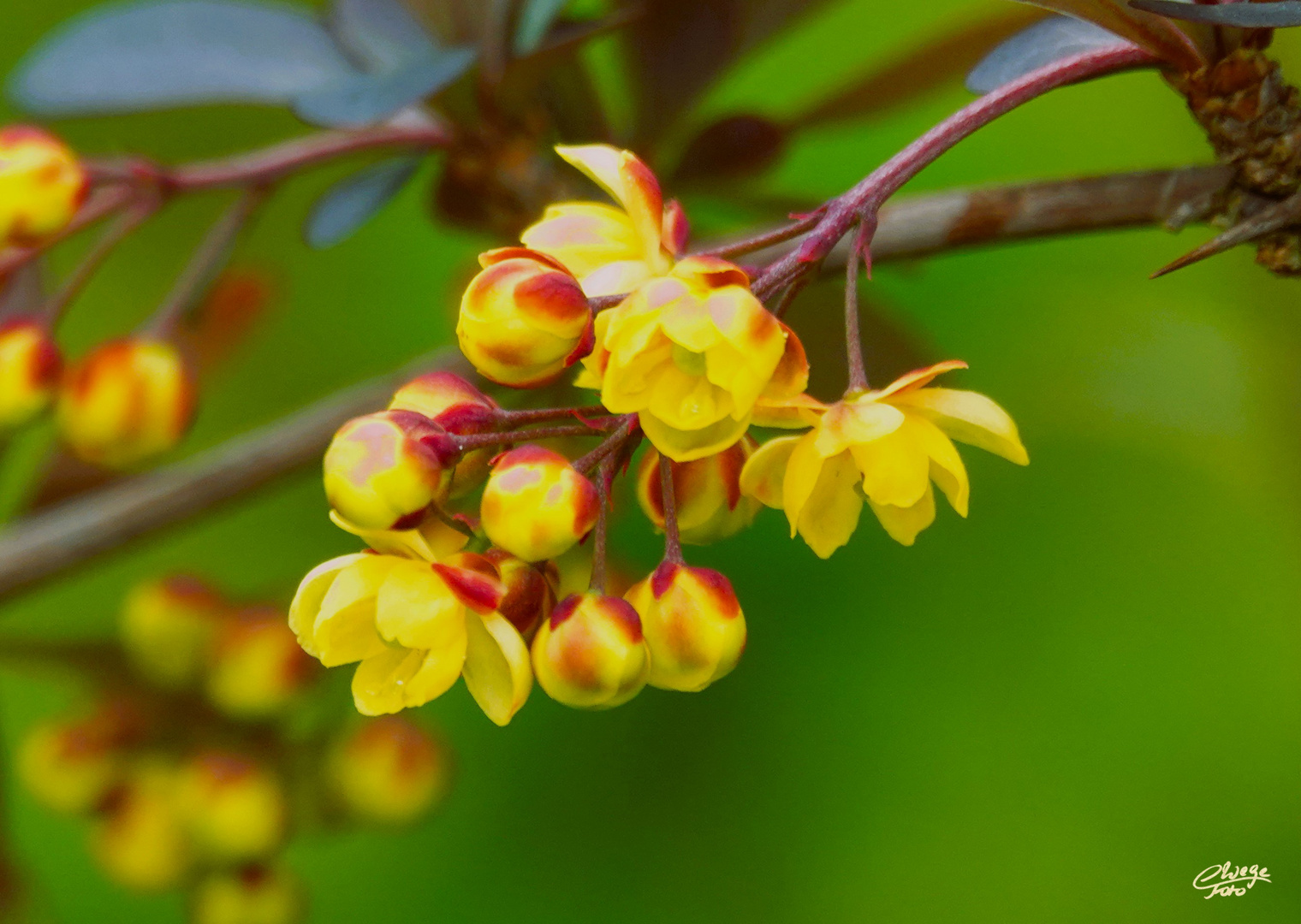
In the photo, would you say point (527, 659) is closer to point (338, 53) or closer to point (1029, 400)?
point (338, 53)

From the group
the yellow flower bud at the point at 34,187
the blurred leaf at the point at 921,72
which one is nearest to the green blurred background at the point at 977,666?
the blurred leaf at the point at 921,72

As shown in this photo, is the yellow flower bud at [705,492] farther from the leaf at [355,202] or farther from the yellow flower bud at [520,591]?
the leaf at [355,202]

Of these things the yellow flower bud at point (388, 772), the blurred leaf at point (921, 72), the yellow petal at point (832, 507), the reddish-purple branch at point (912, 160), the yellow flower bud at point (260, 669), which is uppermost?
the reddish-purple branch at point (912, 160)

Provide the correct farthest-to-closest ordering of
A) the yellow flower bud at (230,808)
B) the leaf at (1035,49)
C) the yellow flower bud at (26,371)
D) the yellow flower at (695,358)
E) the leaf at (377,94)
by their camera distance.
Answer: the yellow flower bud at (230,808) → the yellow flower bud at (26,371) → the leaf at (377,94) → the leaf at (1035,49) → the yellow flower at (695,358)

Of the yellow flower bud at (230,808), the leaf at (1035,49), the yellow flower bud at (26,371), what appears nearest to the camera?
the leaf at (1035,49)

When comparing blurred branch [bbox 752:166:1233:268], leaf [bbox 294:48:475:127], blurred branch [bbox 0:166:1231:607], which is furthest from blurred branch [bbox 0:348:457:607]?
blurred branch [bbox 752:166:1233:268]

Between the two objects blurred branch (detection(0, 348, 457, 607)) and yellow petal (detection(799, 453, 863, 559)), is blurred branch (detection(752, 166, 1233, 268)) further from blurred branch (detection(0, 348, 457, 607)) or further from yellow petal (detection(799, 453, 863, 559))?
blurred branch (detection(0, 348, 457, 607))
